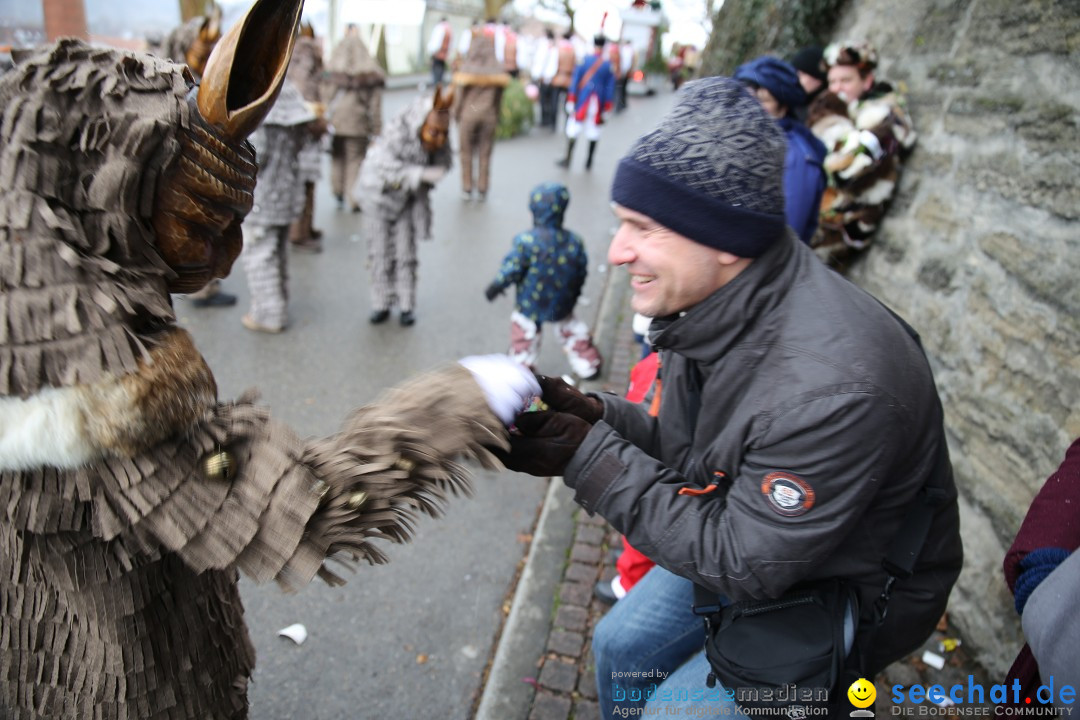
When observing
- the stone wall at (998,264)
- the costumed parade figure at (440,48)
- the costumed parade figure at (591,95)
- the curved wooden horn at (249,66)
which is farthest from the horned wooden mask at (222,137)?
the costumed parade figure at (440,48)

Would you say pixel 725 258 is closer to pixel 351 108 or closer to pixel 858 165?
pixel 858 165

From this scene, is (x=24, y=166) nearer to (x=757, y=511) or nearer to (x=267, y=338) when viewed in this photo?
(x=757, y=511)

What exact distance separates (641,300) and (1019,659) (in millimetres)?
1392

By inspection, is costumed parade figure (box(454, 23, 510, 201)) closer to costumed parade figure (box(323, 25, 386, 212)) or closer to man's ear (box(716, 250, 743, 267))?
costumed parade figure (box(323, 25, 386, 212))

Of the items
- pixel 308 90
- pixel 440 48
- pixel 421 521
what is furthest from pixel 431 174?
pixel 440 48

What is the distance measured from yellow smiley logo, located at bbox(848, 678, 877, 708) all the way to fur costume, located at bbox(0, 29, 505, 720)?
111 cm

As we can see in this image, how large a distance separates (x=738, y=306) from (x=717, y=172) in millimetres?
306

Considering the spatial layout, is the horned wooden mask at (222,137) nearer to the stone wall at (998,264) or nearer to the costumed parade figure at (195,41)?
the stone wall at (998,264)

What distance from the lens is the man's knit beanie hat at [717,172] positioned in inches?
60.1

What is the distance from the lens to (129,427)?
1104 mm

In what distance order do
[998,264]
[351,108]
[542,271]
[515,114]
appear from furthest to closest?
1. [515,114]
2. [351,108]
3. [542,271]
4. [998,264]

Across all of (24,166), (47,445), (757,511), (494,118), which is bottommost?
(494,118)

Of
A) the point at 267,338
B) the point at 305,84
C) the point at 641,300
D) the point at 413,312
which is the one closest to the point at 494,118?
the point at 305,84

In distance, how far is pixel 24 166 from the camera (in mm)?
1134
